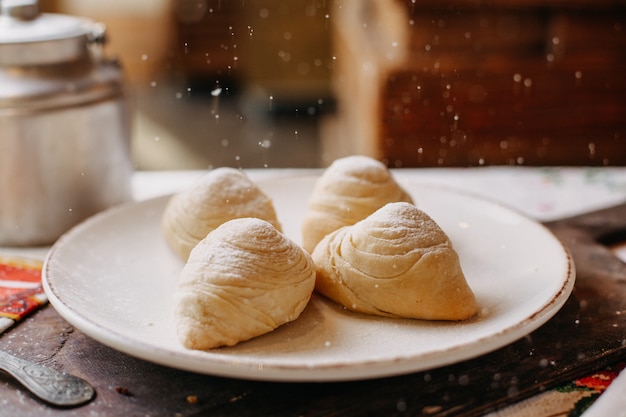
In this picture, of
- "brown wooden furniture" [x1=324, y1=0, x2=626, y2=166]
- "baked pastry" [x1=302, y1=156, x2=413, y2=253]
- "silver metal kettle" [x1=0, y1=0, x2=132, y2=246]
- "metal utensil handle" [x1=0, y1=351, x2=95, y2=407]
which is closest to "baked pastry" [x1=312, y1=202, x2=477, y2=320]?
"baked pastry" [x1=302, y1=156, x2=413, y2=253]

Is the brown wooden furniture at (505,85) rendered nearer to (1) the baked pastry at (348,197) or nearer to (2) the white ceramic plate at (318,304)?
(2) the white ceramic plate at (318,304)

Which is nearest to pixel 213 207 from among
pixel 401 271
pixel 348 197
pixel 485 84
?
pixel 348 197

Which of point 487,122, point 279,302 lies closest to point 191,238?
point 279,302

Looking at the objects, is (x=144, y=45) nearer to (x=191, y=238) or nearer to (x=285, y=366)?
(x=191, y=238)

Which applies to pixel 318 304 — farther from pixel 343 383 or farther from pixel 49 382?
pixel 49 382

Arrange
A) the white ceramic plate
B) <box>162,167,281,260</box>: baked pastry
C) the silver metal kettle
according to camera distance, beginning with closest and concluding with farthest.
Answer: the white ceramic plate < <box>162,167,281,260</box>: baked pastry < the silver metal kettle

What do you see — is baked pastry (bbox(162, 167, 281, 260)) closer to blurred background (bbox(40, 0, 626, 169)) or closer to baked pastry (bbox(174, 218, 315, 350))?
baked pastry (bbox(174, 218, 315, 350))

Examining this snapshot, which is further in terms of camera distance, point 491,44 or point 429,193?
point 491,44
